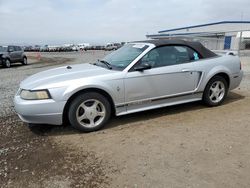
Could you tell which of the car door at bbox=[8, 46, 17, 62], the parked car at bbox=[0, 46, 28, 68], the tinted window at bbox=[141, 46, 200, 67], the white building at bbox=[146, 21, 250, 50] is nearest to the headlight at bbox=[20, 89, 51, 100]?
the tinted window at bbox=[141, 46, 200, 67]

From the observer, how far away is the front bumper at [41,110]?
459cm

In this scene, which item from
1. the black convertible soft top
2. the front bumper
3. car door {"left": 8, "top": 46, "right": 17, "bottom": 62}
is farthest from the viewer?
car door {"left": 8, "top": 46, "right": 17, "bottom": 62}

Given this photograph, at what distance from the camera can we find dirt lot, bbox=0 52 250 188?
331 cm

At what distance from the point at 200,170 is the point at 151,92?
6.95 ft

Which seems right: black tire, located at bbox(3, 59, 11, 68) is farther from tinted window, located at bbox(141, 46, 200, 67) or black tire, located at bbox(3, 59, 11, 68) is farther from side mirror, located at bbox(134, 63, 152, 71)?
side mirror, located at bbox(134, 63, 152, 71)

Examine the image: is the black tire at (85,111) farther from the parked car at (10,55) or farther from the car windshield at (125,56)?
the parked car at (10,55)

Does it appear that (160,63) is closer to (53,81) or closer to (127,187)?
(53,81)

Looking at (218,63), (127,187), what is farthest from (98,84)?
(218,63)

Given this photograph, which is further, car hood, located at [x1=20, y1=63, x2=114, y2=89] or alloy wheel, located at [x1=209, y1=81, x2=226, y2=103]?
alloy wheel, located at [x1=209, y1=81, x2=226, y2=103]

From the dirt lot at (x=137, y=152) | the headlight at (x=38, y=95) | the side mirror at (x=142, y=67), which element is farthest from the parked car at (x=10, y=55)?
the side mirror at (x=142, y=67)

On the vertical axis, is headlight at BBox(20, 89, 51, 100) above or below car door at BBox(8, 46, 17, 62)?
above

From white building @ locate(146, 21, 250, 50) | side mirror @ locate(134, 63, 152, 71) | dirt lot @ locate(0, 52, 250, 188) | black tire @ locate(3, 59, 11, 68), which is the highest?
white building @ locate(146, 21, 250, 50)

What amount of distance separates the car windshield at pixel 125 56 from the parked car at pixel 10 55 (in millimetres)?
16272

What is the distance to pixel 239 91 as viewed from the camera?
7.65 m
